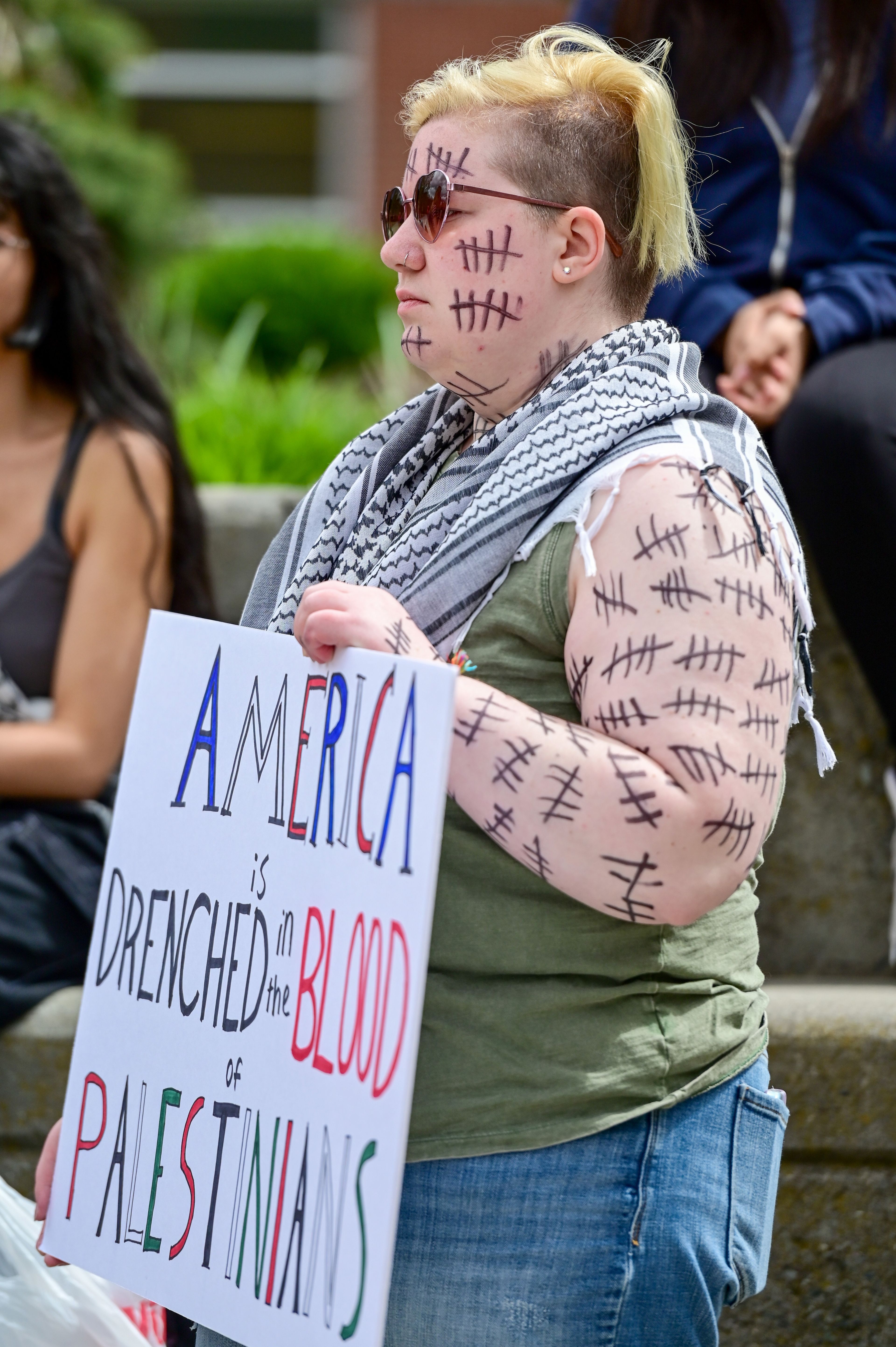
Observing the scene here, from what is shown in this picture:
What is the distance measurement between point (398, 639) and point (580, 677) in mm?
155

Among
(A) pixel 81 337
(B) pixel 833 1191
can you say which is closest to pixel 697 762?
(B) pixel 833 1191

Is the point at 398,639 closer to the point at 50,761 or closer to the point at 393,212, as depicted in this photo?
the point at 393,212

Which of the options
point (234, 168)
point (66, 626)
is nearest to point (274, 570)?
point (66, 626)

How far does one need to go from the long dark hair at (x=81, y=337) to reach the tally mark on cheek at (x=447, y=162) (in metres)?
1.22

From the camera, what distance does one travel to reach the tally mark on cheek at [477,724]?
117cm

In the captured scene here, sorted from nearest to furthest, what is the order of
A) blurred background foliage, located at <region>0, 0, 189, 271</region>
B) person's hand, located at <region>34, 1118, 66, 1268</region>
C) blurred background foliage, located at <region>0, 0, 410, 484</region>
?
person's hand, located at <region>34, 1118, 66, 1268</region>
blurred background foliage, located at <region>0, 0, 410, 484</region>
blurred background foliage, located at <region>0, 0, 189, 271</region>

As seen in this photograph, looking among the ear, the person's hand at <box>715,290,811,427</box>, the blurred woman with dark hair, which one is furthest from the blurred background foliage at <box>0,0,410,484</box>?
the ear

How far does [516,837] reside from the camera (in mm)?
1181

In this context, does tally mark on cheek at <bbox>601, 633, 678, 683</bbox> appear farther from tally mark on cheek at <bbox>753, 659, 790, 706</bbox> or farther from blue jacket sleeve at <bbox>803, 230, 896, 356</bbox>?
blue jacket sleeve at <bbox>803, 230, 896, 356</bbox>


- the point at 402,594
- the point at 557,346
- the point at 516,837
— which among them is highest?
the point at 557,346

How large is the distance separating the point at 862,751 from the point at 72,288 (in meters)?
1.61

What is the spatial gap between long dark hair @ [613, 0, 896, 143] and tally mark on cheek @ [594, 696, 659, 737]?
4.66 feet

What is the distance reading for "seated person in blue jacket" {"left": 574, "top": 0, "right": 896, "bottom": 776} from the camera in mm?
2205

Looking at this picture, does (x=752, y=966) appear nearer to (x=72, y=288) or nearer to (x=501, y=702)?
(x=501, y=702)
